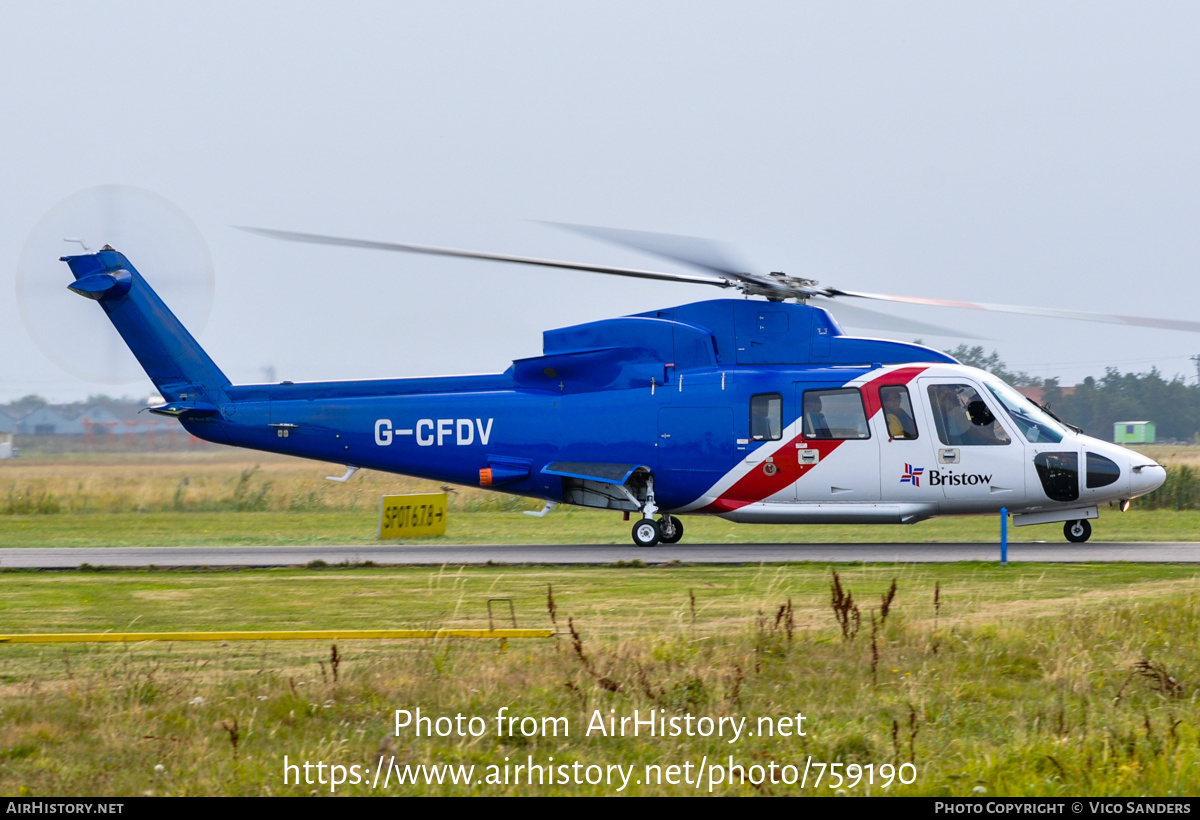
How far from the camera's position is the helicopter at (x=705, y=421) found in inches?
761

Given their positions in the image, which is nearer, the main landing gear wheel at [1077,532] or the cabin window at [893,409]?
the cabin window at [893,409]

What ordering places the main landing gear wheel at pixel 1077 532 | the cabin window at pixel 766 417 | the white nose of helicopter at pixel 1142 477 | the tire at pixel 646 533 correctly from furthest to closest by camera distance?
the tire at pixel 646 533, the main landing gear wheel at pixel 1077 532, the cabin window at pixel 766 417, the white nose of helicopter at pixel 1142 477

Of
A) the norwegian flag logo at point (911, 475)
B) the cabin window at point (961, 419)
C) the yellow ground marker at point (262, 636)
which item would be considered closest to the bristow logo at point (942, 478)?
the norwegian flag logo at point (911, 475)

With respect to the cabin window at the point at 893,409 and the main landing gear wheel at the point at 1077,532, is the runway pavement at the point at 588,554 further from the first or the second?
the cabin window at the point at 893,409

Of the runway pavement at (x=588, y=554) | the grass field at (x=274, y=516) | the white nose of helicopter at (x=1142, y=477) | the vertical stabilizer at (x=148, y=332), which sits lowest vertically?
the runway pavement at (x=588, y=554)

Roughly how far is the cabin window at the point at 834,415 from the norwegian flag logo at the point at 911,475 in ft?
2.68

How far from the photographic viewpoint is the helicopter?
63.4ft

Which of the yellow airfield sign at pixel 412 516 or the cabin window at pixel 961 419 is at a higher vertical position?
the cabin window at pixel 961 419

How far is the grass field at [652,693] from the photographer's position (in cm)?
645

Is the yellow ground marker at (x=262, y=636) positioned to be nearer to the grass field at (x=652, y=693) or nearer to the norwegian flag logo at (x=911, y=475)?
the grass field at (x=652, y=693)

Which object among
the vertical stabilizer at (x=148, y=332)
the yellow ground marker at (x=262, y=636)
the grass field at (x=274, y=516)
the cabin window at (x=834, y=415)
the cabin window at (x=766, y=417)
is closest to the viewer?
the yellow ground marker at (x=262, y=636)

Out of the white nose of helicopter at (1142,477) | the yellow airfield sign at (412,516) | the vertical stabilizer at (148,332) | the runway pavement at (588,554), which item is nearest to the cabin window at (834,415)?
the runway pavement at (588,554)

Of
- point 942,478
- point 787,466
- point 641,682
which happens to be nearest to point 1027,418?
point 942,478

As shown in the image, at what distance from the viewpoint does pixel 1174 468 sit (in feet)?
102
